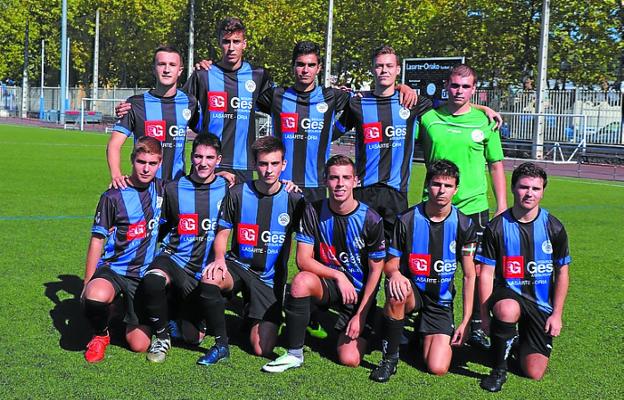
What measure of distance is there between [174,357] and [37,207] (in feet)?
22.7

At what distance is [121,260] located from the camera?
499 cm

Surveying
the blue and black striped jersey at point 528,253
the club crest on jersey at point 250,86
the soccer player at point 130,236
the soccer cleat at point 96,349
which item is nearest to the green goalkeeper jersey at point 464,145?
the blue and black striped jersey at point 528,253

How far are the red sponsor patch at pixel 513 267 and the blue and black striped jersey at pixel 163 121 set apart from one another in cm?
236

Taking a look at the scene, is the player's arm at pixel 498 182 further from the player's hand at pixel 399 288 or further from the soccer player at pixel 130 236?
the soccer player at pixel 130 236

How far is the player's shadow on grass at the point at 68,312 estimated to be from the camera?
4.95 meters

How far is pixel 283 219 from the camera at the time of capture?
504 centimetres

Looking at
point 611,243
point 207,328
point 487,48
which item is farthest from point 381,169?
point 487,48

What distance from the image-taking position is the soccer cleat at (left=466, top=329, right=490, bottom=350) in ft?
16.7

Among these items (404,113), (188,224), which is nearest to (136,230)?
(188,224)

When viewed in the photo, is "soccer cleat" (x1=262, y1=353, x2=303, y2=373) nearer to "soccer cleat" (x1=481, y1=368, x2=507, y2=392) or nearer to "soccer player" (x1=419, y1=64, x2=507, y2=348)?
"soccer cleat" (x1=481, y1=368, x2=507, y2=392)

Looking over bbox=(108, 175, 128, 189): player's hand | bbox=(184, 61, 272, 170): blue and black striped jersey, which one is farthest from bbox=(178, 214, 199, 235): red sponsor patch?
bbox=(184, 61, 272, 170): blue and black striped jersey

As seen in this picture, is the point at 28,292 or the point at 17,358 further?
the point at 28,292

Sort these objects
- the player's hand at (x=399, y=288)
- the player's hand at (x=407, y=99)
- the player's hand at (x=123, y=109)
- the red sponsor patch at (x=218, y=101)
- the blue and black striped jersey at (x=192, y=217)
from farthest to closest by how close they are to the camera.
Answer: the red sponsor patch at (x=218, y=101) → the player's hand at (x=123, y=109) → the player's hand at (x=407, y=99) → the blue and black striped jersey at (x=192, y=217) → the player's hand at (x=399, y=288)

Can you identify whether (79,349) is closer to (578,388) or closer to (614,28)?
(578,388)
